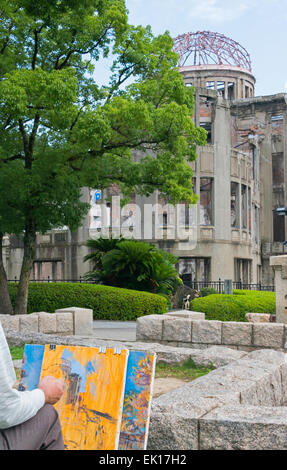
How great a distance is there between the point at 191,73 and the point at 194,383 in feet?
157

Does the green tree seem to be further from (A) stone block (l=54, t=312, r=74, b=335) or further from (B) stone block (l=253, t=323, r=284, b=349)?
(B) stone block (l=253, t=323, r=284, b=349)

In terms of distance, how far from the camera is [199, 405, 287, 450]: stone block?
3910mm

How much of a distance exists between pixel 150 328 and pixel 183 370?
9.91ft

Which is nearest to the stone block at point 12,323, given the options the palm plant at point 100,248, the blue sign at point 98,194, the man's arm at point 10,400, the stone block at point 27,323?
the stone block at point 27,323

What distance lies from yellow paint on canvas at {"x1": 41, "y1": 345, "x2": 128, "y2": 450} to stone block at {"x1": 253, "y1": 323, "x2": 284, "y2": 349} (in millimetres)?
6859

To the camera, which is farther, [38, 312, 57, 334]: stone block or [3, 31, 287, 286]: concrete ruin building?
[3, 31, 287, 286]: concrete ruin building

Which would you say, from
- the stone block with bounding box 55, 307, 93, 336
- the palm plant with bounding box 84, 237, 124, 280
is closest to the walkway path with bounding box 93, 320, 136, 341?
the stone block with bounding box 55, 307, 93, 336

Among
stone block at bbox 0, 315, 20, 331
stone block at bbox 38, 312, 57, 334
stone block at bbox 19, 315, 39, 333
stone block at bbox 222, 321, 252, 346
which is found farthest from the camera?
stone block at bbox 38, 312, 57, 334

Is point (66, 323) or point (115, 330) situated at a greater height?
point (66, 323)

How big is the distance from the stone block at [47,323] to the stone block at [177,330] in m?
2.98

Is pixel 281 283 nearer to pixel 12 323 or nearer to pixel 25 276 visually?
pixel 12 323

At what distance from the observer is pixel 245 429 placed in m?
4.00

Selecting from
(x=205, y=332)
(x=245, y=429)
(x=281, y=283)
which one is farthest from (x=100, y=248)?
(x=245, y=429)
